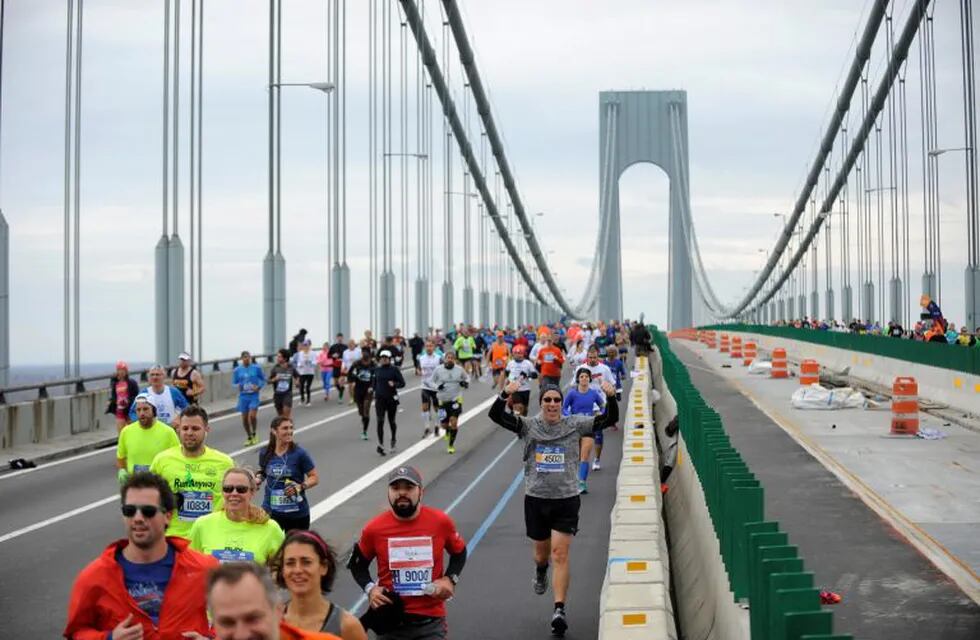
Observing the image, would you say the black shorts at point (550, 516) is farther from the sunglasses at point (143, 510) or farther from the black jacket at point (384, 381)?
the black jacket at point (384, 381)

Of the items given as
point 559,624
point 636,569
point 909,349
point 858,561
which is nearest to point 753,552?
point 636,569

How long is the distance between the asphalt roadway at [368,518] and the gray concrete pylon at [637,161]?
12596cm

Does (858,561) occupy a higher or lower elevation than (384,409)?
lower

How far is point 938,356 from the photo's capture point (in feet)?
92.4

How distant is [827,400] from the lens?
2886cm

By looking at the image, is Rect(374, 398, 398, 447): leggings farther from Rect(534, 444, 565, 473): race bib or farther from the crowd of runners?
Rect(534, 444, 565, 473): race bib

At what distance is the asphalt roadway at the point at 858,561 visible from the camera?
→ 8.95m

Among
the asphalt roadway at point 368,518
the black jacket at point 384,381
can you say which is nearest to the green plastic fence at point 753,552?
the asphalt roadway at point 368,518

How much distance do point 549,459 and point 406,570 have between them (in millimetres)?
3268

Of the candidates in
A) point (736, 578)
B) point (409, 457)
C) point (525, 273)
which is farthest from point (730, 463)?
point (525, 273)

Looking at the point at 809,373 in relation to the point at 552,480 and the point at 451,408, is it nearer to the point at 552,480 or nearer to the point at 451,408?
the point at 451,408

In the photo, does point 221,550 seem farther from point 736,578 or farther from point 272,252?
point 272,252

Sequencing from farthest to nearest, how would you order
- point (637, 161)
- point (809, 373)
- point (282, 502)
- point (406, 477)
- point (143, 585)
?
1. point (637, 161)
2. point (809, 373)
3. point (282, 502)
4. point (406, 477)
5. point (143, 585)

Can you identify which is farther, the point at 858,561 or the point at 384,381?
the point at 384,381
